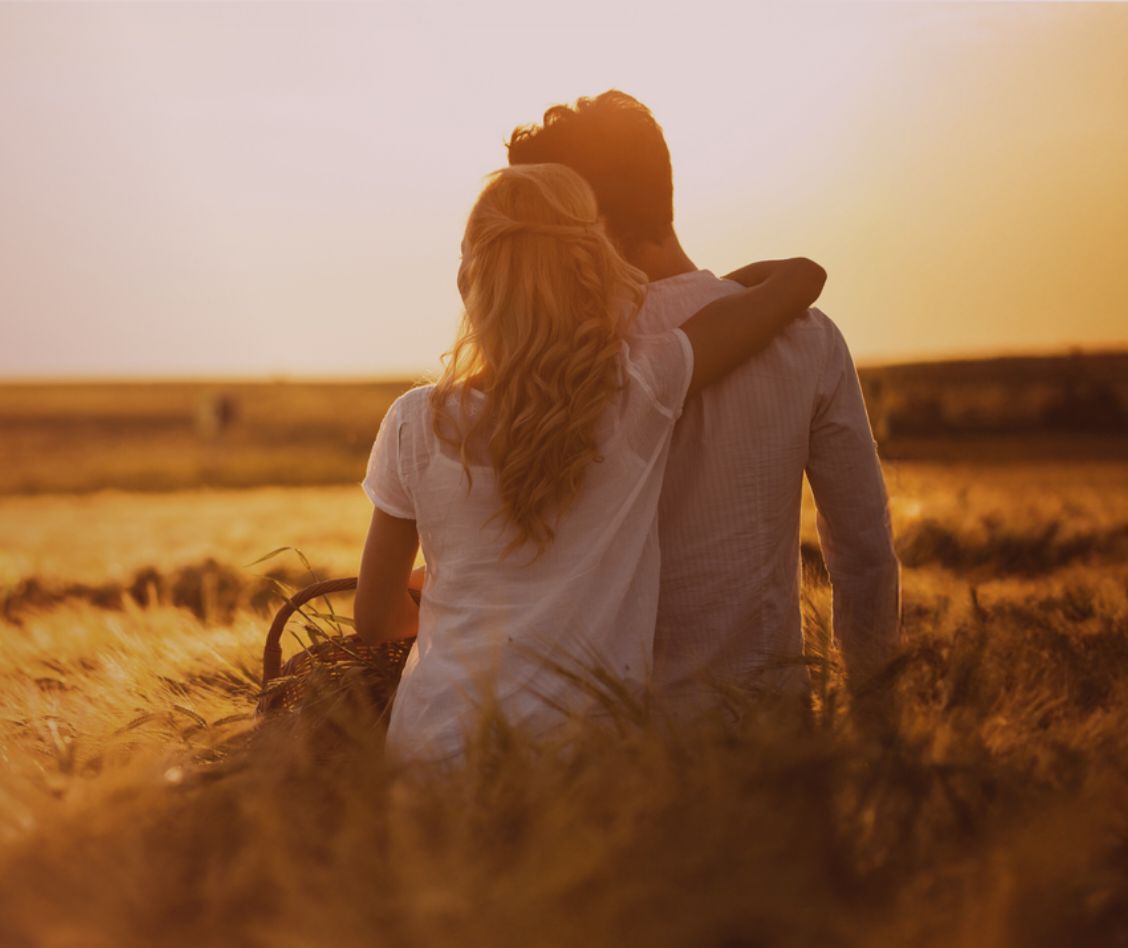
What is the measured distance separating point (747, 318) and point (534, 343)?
2.04 feet

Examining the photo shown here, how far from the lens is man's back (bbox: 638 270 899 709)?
11.6 ft

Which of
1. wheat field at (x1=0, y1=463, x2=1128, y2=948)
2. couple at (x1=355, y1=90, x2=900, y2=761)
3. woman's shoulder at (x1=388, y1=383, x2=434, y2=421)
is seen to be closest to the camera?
wheat field at (x1=0, y1=463, x2=1128, y2=948)

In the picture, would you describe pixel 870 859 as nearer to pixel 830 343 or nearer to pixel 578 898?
pixel 578 898

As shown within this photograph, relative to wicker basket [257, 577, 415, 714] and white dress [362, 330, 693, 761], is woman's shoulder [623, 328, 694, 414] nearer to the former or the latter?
white dress [362, 330, 693, 761]

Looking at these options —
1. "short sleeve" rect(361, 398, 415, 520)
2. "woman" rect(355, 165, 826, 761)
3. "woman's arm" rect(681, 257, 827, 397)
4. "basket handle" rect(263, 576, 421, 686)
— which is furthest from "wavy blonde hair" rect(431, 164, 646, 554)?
"basket handle" rect(263, 576, 421, 686)

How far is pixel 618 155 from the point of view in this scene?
356cm

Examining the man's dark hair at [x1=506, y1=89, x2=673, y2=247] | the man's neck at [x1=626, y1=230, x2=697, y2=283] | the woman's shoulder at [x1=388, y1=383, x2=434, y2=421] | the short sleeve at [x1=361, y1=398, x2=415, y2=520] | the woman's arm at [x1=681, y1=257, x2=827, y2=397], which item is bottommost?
the short sleeve at [x1=361, y1=398, x2=415, y2=520]

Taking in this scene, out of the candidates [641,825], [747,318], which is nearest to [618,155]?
[747,318]

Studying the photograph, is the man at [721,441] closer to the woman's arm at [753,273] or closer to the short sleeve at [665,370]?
the woman's arm at [753,273]

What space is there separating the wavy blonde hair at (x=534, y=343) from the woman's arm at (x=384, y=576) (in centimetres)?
32

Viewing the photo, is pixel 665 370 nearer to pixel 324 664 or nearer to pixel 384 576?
pixel 384 576

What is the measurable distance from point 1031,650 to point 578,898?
1.71m

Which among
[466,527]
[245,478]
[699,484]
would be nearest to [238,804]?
[466,527]

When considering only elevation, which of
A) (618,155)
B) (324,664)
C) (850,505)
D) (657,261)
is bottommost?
(324,664)
